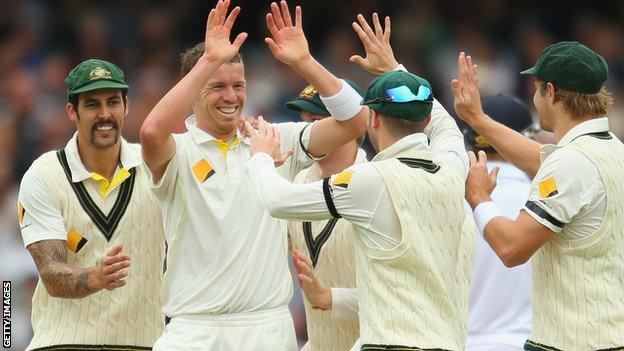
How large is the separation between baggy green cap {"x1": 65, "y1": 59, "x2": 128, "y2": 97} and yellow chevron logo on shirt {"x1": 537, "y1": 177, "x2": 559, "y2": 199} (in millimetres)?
2360

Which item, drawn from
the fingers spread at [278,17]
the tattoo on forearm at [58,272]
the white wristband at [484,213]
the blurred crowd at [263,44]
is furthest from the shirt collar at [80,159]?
the blurred crowd at [263,44]

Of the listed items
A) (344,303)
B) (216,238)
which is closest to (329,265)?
(344,303)

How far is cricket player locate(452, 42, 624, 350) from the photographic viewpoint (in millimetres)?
6281

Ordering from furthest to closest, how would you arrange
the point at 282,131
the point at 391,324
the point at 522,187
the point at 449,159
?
the point at 522,187
the point at 282,131
the point at 449,159
the point at 391,324

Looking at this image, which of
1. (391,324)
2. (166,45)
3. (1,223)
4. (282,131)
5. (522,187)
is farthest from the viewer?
(166,45)

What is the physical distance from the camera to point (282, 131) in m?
7.18

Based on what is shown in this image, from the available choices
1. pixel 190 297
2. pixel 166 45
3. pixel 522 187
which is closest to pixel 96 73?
pixel 190 297

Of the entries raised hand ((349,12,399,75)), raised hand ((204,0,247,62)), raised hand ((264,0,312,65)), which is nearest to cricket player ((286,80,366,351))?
raised hand ((349,12,399,75))

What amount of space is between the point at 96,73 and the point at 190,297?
53.8 inches

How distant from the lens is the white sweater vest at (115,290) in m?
7.21

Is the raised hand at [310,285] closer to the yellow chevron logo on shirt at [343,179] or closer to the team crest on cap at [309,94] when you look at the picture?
the yellow chevron logo on shirt at [343,179]

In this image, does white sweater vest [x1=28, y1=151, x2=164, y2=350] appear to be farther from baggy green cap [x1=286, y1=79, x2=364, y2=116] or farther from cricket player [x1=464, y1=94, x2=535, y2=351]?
cricket player [x1=464, y1=94, x2=535, y2=351]

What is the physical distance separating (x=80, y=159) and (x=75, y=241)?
456mm

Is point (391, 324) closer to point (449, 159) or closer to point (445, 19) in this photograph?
point (449, 159)
